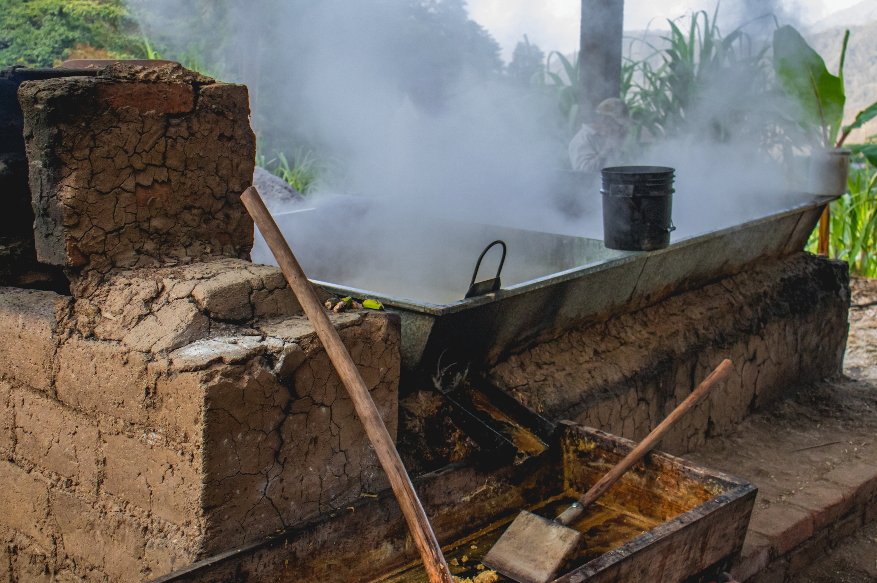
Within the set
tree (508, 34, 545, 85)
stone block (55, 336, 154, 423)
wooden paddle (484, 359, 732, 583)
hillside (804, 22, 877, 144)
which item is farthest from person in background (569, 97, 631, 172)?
hillside (804, 22, 877, 144)

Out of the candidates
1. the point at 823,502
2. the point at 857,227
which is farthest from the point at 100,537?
the point at 857,227

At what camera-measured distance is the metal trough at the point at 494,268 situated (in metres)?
2.92

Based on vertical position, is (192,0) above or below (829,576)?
above

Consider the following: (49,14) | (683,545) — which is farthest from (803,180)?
(49,14)

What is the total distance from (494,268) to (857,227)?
4.78 metres

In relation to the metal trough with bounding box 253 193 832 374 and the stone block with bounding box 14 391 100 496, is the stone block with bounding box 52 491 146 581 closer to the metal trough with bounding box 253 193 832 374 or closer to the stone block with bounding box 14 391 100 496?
the stone block with bounding box 14 391 100 496

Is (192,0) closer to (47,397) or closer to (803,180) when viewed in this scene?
(803,180)

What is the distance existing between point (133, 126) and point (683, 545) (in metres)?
2.02

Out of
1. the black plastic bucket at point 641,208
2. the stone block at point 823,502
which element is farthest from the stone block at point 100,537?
the stone block at point 823,502

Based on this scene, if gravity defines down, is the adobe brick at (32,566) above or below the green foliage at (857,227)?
below

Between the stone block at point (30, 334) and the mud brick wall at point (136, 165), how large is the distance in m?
0.18

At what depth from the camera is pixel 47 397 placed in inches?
91.1

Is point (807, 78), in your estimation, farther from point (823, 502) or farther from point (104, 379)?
point (104, 379)

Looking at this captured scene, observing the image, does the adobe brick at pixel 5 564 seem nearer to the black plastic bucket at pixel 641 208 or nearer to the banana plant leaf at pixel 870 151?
the black plastic bucket at pixel 641 208
